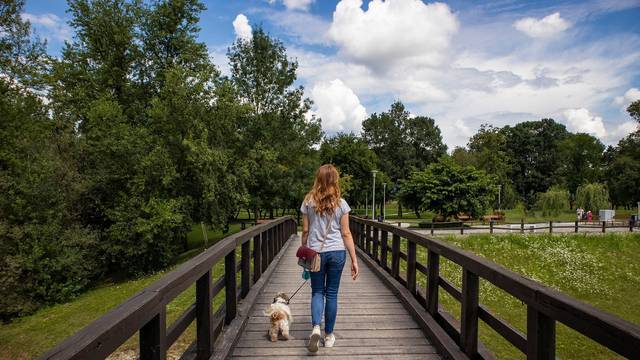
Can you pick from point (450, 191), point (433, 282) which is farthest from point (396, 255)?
point (450, 191)

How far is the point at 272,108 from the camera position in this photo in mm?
28234

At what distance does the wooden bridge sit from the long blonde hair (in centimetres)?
101

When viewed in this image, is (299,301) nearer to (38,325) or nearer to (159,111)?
(38,325)

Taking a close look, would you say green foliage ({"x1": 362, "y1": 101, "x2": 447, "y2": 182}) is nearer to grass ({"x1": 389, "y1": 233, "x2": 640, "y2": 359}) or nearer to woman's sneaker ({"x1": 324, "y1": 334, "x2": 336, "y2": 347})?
grass ({"x1": 389, "y1": 233, "x2": 640, "y2": 359})

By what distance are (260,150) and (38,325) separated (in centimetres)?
1434

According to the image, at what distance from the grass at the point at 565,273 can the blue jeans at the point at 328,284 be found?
296 inches

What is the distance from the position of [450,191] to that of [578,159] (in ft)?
134

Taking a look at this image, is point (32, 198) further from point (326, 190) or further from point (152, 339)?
point (152, 339)

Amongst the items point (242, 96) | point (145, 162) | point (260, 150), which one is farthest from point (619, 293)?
point (242, 96)

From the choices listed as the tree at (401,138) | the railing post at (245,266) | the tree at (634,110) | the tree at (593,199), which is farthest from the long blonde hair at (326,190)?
the tree at (634,110)

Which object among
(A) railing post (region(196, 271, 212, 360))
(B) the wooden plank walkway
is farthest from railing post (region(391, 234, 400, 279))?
(A) railing post (region(196, 271, 212, 360))

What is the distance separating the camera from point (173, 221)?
1911 centimetres

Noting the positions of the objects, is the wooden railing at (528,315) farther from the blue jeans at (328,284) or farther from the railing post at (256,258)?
the railing post at (256,258)

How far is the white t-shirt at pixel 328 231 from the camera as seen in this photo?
12.0 ft
